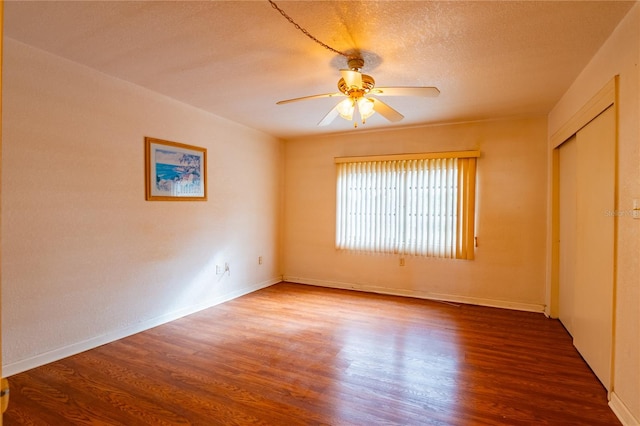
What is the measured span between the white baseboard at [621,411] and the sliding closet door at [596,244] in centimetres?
11

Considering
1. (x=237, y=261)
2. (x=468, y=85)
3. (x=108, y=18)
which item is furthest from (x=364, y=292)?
(x=108, y=18)

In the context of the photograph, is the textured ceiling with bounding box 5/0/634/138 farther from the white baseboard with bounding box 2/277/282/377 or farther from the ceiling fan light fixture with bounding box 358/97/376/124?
the white baseboard with bounding box 2/277/282/377

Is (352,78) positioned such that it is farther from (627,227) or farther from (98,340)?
(98,340)

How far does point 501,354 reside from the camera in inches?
116

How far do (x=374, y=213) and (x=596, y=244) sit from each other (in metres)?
2.64

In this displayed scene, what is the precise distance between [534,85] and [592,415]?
2578 millimetres

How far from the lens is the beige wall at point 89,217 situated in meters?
2.58

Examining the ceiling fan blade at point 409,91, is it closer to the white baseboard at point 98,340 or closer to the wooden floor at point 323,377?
the wooden floor at point 323,377

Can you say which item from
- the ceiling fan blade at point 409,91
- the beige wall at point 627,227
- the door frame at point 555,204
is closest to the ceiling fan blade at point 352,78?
the ceiling fan blade at point 409,91

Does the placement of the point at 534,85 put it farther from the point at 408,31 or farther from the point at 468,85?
the point at 408,31

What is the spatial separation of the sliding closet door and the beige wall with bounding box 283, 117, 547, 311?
3.68 feet

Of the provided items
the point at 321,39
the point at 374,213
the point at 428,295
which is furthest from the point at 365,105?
the point at 428,295

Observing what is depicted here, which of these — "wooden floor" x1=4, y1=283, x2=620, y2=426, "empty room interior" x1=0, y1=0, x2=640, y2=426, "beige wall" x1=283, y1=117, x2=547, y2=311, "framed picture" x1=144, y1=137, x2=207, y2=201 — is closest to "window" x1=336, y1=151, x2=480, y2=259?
"empty room interior" x1=0, y1=0, x2=640, y2=426

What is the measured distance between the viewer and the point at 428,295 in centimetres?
461
